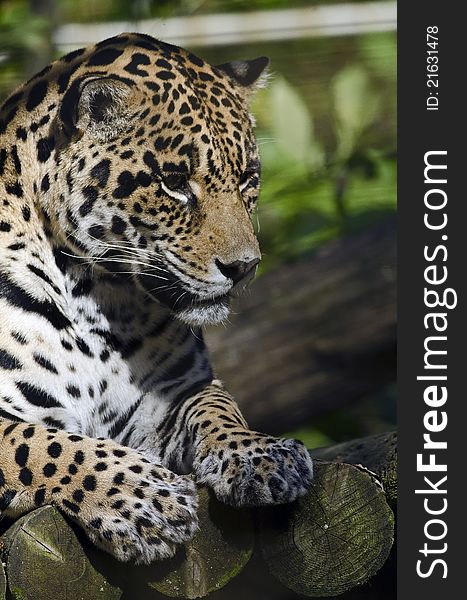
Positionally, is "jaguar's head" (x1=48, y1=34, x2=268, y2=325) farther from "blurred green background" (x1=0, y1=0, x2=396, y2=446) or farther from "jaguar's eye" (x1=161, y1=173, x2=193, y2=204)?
"blurred green background" (x1=0, y1=0, x2=396, y2=446)

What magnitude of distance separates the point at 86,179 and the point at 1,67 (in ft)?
16.0

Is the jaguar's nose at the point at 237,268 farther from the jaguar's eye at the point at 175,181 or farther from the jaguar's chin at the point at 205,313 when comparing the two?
the jaguar's eye at the point at 175,181

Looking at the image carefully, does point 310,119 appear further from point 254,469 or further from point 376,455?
point 254,469

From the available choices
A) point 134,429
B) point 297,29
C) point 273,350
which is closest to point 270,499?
point 134,429

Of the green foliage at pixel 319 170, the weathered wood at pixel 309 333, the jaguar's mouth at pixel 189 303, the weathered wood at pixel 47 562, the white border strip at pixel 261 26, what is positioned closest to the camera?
the weathered wood at pixel 47 562

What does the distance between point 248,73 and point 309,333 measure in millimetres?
3992

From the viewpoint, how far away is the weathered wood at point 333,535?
4078 millimetres

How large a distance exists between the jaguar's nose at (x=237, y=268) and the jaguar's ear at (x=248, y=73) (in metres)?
1.06

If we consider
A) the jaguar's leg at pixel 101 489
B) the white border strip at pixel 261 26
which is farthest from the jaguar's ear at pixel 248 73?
the white border strip at pixel 261 26

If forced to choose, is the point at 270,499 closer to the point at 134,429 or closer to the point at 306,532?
the point at 306,532

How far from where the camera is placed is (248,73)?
17.7 ft

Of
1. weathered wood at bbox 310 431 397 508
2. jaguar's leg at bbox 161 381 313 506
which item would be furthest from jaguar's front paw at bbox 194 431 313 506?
weathered wood at bbox 310 431 397 508

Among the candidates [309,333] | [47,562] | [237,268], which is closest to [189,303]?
[237,268]

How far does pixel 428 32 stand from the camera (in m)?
5.16
